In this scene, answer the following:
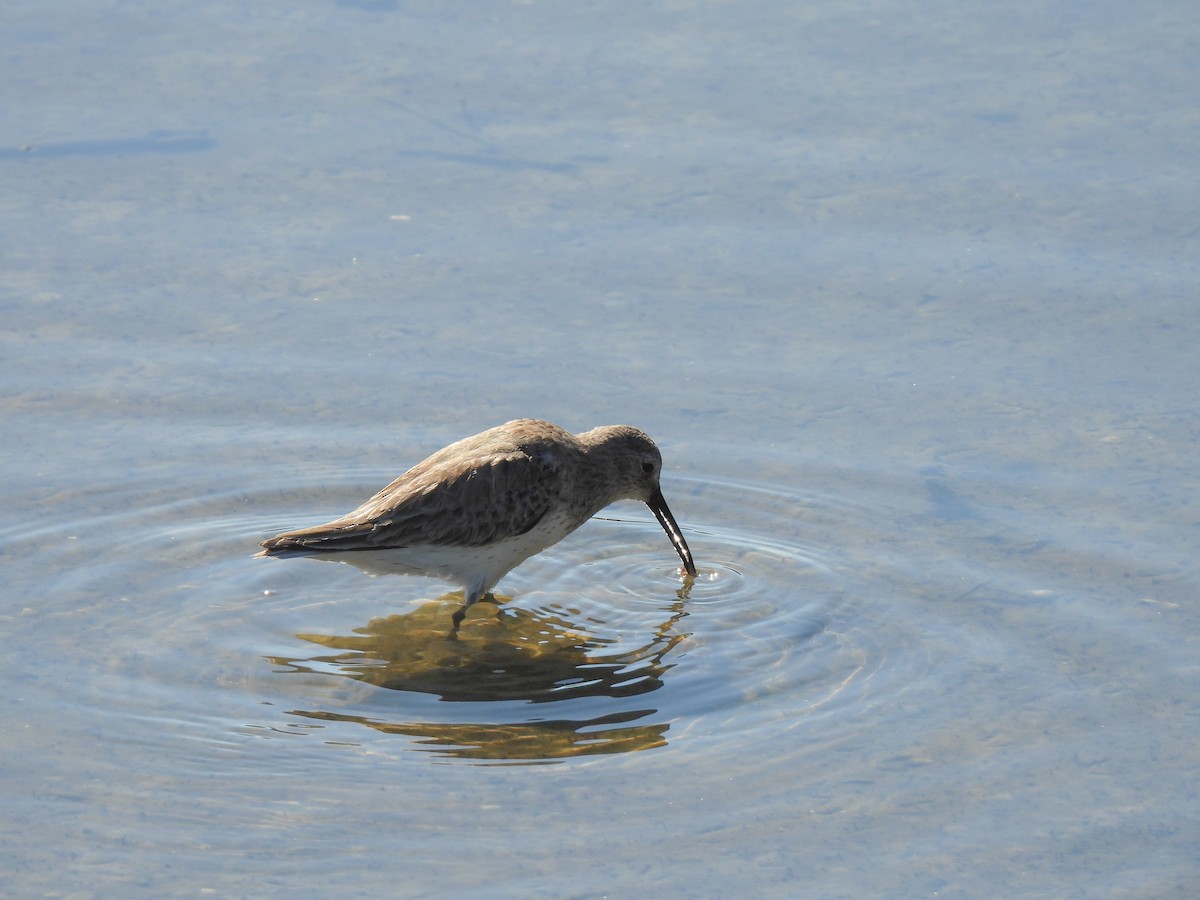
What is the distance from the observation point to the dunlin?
31.3 ft

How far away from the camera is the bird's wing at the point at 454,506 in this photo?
9.48 meters

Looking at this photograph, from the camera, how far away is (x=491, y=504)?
9.80 m

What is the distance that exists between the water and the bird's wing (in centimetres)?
53

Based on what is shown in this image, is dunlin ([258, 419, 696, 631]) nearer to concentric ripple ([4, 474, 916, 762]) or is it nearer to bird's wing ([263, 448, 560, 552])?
bird's wing ([263, 448, 560, 552])

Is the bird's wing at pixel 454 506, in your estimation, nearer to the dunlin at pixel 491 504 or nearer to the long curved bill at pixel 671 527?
the dunlin at pixel 491 504

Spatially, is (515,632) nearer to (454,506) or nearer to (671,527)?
(454,506)

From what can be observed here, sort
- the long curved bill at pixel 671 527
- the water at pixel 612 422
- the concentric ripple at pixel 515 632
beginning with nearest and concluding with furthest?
Result: the water at pixel 612 422 < the concentric ripple at pixel 515 632 < the long curved bill at pixel 671 527

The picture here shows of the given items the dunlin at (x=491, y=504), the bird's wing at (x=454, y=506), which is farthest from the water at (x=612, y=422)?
the bird's wing at (x=454, y=506)

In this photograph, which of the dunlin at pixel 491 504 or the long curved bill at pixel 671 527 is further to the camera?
the long curved bill at pixel 671 527

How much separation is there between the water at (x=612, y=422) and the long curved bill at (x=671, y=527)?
0.43 ft

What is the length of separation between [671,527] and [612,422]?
1.12 meters

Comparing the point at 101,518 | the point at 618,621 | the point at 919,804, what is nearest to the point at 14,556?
the point at 101,518

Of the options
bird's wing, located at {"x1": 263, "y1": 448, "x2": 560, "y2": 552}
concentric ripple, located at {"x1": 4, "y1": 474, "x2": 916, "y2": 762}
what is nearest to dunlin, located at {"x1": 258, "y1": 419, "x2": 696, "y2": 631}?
bird's wing, located at {"x1": 263, "y1": 448, "x2": 560, "y2": 552}

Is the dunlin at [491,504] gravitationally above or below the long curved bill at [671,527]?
above
